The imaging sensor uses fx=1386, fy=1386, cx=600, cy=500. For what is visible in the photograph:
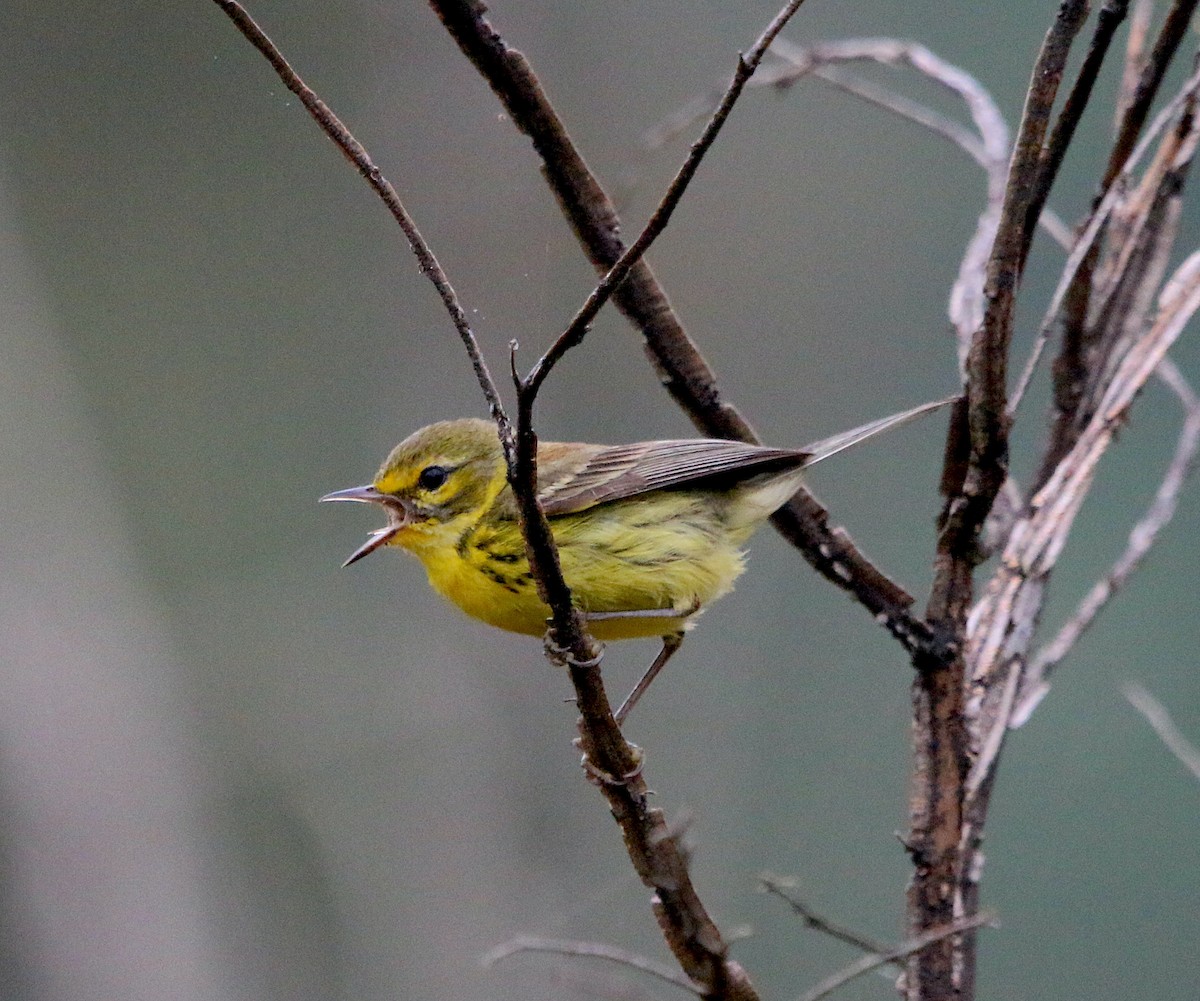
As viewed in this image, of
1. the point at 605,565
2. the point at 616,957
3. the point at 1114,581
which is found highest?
the point at 605,565

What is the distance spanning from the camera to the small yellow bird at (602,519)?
140 inches

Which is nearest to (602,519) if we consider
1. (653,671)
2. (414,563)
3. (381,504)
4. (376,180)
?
(653,671)

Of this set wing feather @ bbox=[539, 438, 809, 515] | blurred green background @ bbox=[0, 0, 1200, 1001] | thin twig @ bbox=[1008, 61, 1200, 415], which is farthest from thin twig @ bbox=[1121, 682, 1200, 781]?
blurred green background @ bbox=[0, 0, 1200, 1001]

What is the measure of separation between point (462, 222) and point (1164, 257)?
5818 millimetres

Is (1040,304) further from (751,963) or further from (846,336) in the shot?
(751,963)

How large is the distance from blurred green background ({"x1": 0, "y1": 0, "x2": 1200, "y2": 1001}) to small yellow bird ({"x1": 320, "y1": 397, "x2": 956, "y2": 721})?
3.31m

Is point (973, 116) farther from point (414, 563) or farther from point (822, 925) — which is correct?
point (414, 563)

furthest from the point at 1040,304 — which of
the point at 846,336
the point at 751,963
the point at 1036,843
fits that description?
the point at 751,963

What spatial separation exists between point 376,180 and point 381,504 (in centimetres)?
194

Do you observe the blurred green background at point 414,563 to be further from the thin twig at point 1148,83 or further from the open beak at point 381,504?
the thin twig at point 1148,83

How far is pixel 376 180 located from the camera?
6.88 feet

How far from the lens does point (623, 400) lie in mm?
9000

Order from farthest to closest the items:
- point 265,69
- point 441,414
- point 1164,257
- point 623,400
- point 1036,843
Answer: point 265,69, point 623,400, point 441,414, point 1036,843, point 1164,257

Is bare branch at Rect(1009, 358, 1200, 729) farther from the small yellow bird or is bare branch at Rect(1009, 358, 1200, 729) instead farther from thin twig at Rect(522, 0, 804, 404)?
thin twig at Rect(522, 0, 804, 404)
